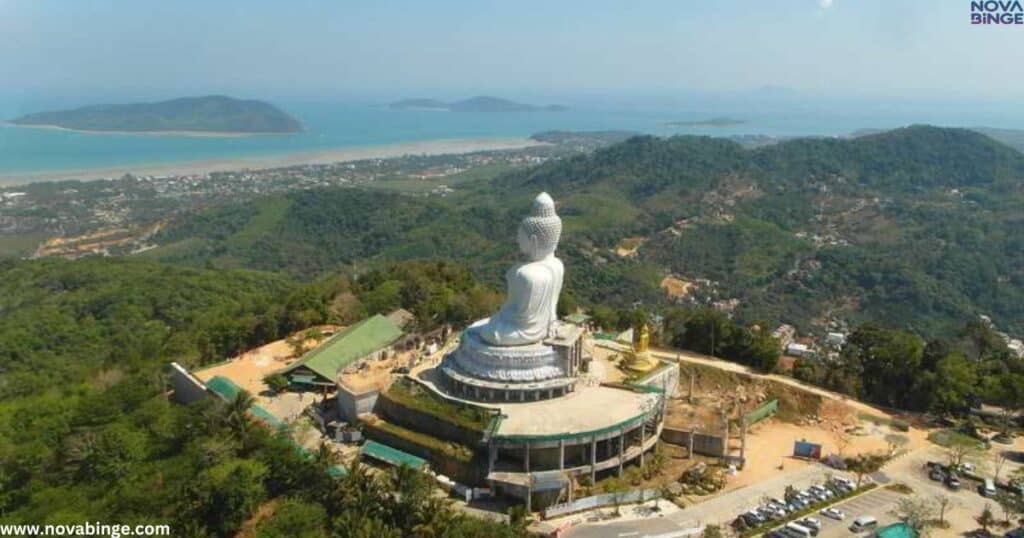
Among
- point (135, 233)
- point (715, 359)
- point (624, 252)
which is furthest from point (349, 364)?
point (135, 233)

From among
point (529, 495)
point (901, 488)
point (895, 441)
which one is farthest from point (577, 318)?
point (901, 488)

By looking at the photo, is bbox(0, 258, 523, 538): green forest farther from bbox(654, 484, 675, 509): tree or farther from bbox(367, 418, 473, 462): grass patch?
bbox(654, 484, 675, 509): tree

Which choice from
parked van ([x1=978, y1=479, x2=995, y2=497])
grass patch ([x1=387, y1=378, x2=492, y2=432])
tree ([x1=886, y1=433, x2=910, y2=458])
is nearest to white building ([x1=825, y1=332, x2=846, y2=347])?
tree ([x1=886, y1=433, x2=910, y2=458])

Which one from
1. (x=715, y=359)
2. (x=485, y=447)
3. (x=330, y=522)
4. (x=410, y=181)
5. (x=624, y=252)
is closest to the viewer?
(x=330, y=522)

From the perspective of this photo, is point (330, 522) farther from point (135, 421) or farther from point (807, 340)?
point (807, 340)

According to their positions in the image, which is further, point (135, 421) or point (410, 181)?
point (410, 181)

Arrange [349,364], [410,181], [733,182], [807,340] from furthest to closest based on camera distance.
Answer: [410,181] → [733,182] → [807,340] → [349,364]
